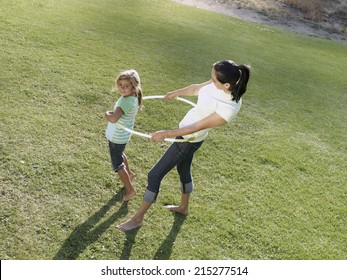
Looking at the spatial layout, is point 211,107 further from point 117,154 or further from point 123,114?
point 117,154

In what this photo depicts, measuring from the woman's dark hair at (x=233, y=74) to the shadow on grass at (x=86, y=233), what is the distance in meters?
1.91

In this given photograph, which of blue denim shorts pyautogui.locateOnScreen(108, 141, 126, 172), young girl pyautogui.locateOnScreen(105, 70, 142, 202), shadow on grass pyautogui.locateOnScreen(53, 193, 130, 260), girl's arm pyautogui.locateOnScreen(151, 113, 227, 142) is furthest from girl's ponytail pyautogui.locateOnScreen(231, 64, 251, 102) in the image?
shadow on grass pyautogui.locateOnScreen(53, 193, 130, 260)

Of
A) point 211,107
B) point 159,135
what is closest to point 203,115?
point 211,107

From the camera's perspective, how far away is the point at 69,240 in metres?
3.83

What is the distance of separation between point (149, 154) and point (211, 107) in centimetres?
220

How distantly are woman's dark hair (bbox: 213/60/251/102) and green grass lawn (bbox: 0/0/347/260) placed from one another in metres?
1.77

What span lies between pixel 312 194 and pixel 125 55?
16.9 feet

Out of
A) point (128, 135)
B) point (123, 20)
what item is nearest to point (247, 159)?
point (128, 135)

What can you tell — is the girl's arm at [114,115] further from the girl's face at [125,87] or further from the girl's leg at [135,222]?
the girl's leg at [135,222]

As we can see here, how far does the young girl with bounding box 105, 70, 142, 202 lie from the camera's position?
3924 mm

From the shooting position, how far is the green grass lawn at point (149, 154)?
4.08m

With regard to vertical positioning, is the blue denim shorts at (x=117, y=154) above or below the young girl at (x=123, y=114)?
below

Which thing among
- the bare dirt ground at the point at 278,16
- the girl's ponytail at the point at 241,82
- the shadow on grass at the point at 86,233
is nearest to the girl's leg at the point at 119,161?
the shadow on grass at the point at 86,233
